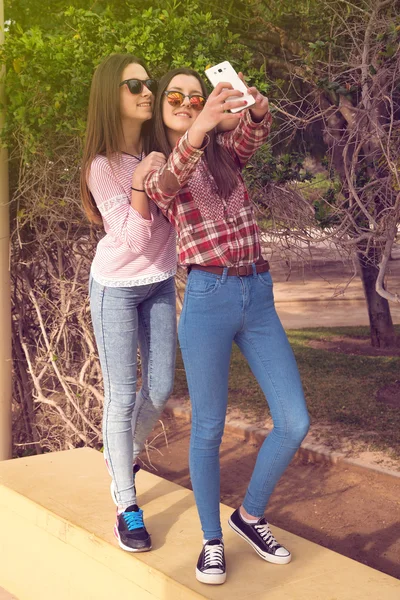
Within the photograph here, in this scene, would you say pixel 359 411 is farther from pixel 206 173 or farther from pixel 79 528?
pixel 206 173

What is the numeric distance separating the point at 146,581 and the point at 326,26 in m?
5.09

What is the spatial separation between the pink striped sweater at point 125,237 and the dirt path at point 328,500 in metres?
2.17

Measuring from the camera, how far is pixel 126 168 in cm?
313

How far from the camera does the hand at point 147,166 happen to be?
2816 mm

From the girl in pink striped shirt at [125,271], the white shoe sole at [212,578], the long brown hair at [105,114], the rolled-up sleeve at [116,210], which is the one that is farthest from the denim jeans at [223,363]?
the long brown hair at [105,114]

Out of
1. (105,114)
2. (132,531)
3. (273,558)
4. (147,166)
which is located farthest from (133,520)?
(105,114)

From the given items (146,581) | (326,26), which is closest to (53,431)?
(146,581)

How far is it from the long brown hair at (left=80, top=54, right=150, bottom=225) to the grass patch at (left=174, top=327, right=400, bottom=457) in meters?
3.65

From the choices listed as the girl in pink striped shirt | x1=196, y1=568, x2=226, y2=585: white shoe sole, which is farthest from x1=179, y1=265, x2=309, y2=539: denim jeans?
the girl in pink striped shirt

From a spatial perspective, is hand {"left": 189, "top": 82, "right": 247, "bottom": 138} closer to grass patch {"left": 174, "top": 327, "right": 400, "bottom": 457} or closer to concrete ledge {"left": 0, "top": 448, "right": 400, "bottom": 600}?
concrete ledge {"left": 0, "top": 448, "right": 400, "bottom": 600}

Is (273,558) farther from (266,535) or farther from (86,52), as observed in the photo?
(86,52)

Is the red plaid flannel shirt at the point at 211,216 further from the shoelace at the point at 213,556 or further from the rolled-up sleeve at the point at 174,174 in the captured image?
the shoelace at the point at 213,556

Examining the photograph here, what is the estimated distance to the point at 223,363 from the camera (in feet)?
9.48

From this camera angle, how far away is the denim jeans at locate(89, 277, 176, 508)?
323 cm
